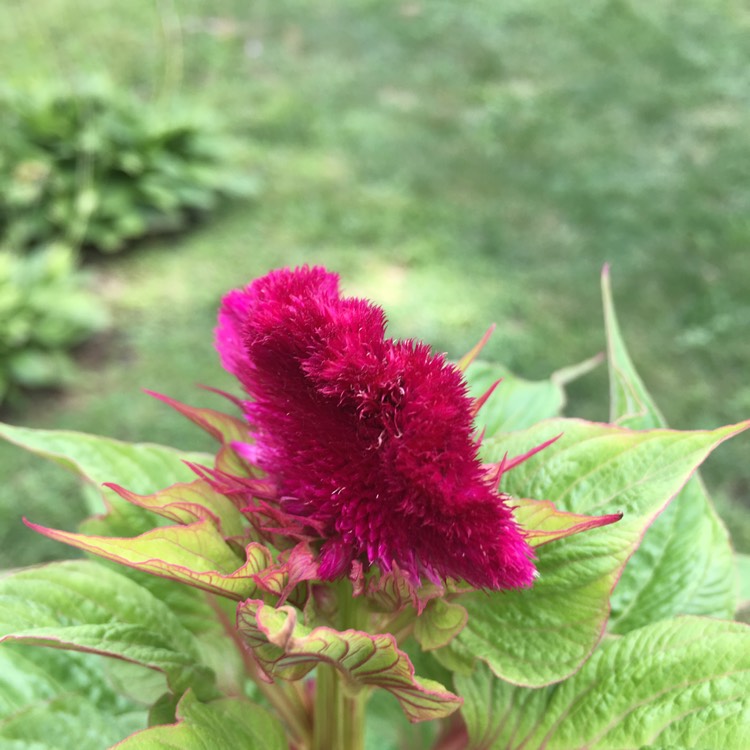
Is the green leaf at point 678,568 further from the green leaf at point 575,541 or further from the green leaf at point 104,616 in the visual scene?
the green leaf at point 104,616

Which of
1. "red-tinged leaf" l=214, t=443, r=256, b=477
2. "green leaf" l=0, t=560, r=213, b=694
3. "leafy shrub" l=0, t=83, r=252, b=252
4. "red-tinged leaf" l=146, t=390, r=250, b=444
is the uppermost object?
"red-tinged leaf" l=146, t=390, r=250, b=444

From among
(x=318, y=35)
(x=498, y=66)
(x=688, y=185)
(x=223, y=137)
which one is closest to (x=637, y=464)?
(x=688, y=185)

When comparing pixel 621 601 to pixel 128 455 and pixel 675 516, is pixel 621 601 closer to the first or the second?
pixel 675 516

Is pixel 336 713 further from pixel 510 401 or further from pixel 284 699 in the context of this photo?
pixel 510 401

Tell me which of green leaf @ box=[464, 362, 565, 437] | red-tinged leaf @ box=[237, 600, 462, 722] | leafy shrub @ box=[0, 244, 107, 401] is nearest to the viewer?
red-tinged leaf @ box=[237, 600, 462, 722]

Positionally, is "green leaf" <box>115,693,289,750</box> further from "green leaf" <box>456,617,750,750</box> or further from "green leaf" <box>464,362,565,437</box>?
"green leaf" <box>464,362,565,437</box>

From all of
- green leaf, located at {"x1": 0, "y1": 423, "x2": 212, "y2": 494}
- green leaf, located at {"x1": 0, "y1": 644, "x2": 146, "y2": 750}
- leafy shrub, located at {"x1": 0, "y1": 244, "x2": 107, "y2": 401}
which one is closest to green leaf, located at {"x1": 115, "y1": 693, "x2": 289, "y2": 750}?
green leaf, located at {"x1": 0, "y1": 644, "x2": 146, "y2": 750}

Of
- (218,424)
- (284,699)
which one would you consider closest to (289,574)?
(218,424)
